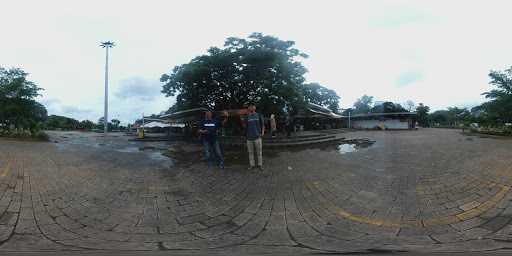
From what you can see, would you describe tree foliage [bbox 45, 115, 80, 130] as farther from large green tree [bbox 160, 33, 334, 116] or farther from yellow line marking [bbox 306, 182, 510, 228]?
yellow line marking [bbox 306, 182, 510, 228]

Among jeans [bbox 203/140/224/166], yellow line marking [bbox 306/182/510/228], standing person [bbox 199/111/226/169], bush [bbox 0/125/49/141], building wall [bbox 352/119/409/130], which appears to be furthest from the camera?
building wall [bbox 352/119/409/130]

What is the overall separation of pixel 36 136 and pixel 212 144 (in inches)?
303

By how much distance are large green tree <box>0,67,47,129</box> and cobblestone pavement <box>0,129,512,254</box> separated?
4892 millimetres

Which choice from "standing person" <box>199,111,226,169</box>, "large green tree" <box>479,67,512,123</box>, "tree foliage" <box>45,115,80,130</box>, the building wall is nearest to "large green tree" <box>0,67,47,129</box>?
"standing person" <box>199,111,226,169</box>

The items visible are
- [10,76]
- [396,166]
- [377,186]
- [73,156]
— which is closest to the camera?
[377,186]

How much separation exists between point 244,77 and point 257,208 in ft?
26.4

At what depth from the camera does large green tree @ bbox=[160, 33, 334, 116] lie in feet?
35.8

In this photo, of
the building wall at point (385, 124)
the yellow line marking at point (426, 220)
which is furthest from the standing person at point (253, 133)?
the building wall at point (385, 124)

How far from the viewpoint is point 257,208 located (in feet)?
12.0

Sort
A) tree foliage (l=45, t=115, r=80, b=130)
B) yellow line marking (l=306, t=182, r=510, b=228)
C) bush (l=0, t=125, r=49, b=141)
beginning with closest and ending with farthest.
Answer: yellow line marking (l=306, t=182, r=510, b=228) < bush (l=0, t=125, r=49, b=141) < tree foliage (l=45, t=115, r=80, b=130)

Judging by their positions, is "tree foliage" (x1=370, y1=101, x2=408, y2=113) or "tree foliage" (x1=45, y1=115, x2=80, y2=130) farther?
"tree foliage" (x1=370, y1=101, x2=408, y2=113)

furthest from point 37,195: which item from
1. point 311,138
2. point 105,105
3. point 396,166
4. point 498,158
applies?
point 105,105

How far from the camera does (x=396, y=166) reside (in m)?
5.56

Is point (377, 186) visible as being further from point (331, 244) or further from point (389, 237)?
point (331, 244)
